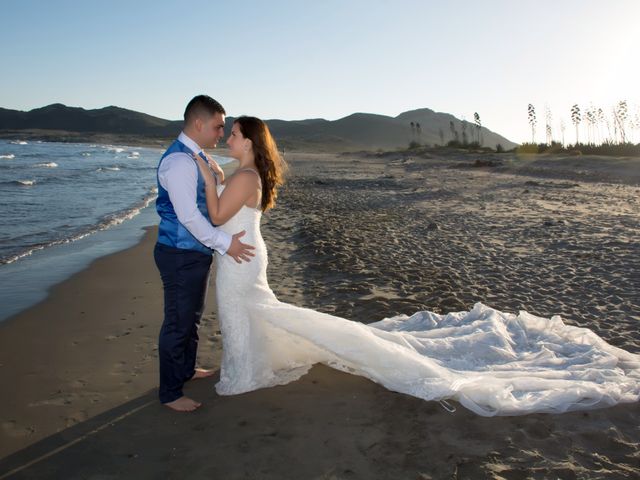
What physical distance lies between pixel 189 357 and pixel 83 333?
6.08ft

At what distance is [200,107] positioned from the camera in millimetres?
3811

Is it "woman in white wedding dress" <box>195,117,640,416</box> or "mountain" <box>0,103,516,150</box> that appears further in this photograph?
"mountain" <box>0,103,516,150</box>

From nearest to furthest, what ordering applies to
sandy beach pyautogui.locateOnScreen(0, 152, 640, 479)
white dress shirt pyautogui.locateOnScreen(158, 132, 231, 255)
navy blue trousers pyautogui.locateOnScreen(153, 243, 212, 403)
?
sandy beach pyautogui.locateOnScreen(0, 152, 640, 479) < white dress shirt pyautogui.locateOnScreen(158, 132, 231, 255) < navy blue trousers pyautogui.locateOnScreen(153, 243, 212, 403)

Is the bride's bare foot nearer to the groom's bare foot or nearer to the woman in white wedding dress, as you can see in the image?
the woman in white wedding dress

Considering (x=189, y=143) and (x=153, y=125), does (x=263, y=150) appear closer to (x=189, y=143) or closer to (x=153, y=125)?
(x=189, y=143)

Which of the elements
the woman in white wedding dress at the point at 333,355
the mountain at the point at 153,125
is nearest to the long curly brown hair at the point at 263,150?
the woman in white wedding dress at the point at 333,355

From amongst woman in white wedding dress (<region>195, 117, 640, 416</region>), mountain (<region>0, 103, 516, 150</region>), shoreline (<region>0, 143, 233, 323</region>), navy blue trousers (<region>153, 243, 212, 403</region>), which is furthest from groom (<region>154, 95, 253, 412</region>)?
mountain (<region>0, 103, 516, 150</region>)

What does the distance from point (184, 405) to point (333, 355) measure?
1.19 metres

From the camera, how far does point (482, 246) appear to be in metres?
9.27

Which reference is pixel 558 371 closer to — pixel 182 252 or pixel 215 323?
pixel 182 252

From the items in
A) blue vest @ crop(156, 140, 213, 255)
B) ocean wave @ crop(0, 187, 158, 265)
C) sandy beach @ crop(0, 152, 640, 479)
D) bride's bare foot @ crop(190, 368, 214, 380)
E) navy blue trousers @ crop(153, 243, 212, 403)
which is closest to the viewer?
sandy beach @ crop(0, 152, 640, 479)

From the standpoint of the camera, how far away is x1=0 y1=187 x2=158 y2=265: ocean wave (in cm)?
955

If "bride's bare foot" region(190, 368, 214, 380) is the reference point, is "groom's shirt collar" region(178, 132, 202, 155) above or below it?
above

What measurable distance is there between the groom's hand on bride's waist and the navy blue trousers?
0.75 ft
